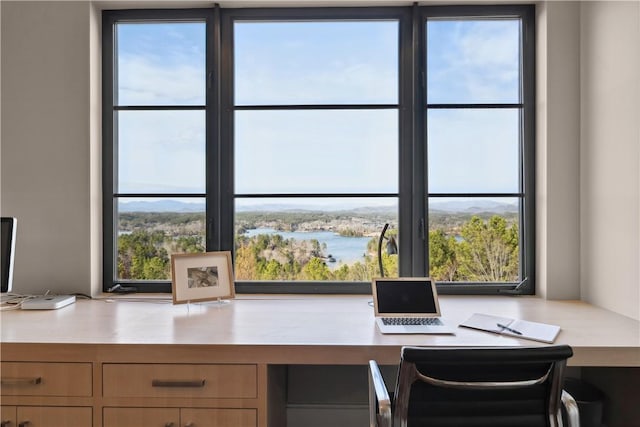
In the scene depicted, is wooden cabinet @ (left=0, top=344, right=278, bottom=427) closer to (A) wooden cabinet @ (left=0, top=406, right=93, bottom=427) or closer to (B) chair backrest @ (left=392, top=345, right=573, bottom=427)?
(A) wooden cabinet @ (left=0, top=406, right=93, bottom=427)

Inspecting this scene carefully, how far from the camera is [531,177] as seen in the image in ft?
7.23

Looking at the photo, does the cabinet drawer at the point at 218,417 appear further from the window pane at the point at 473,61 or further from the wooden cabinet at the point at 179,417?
the window pane at the point at 473,61

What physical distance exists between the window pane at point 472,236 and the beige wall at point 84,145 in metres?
0.16

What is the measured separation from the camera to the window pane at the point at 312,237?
7.40ft

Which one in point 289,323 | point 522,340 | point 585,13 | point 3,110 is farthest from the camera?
point 3,110

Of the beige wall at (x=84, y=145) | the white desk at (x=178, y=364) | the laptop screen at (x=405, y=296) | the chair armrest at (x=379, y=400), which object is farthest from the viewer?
the beige wall at (x=84, y=145)

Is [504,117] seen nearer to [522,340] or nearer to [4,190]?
[522,340]

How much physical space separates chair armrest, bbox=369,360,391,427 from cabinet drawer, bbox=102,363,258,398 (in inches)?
16.0

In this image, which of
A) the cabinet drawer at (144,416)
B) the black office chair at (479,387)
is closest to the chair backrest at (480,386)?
the black office chair at (479,387)

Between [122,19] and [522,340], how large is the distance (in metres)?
2.59

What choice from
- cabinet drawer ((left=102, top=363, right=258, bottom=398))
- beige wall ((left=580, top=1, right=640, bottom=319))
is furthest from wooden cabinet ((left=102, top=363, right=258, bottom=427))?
beige wall ((left=580, top=1, right=640, bottom=319))

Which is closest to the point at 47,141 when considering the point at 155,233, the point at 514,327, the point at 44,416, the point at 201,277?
the point at 155,233

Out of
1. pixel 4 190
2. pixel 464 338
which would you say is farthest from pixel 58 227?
pixel 464 338

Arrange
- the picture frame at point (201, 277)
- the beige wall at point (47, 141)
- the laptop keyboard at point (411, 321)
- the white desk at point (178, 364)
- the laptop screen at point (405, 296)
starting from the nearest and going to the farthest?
the white desk at point (178, 364)
the laptop keyboard at point (411, 321)
the laptop screen at point (405, 296)
the picture frame at point (201, 277)
the beige wall at point (47, 141)
